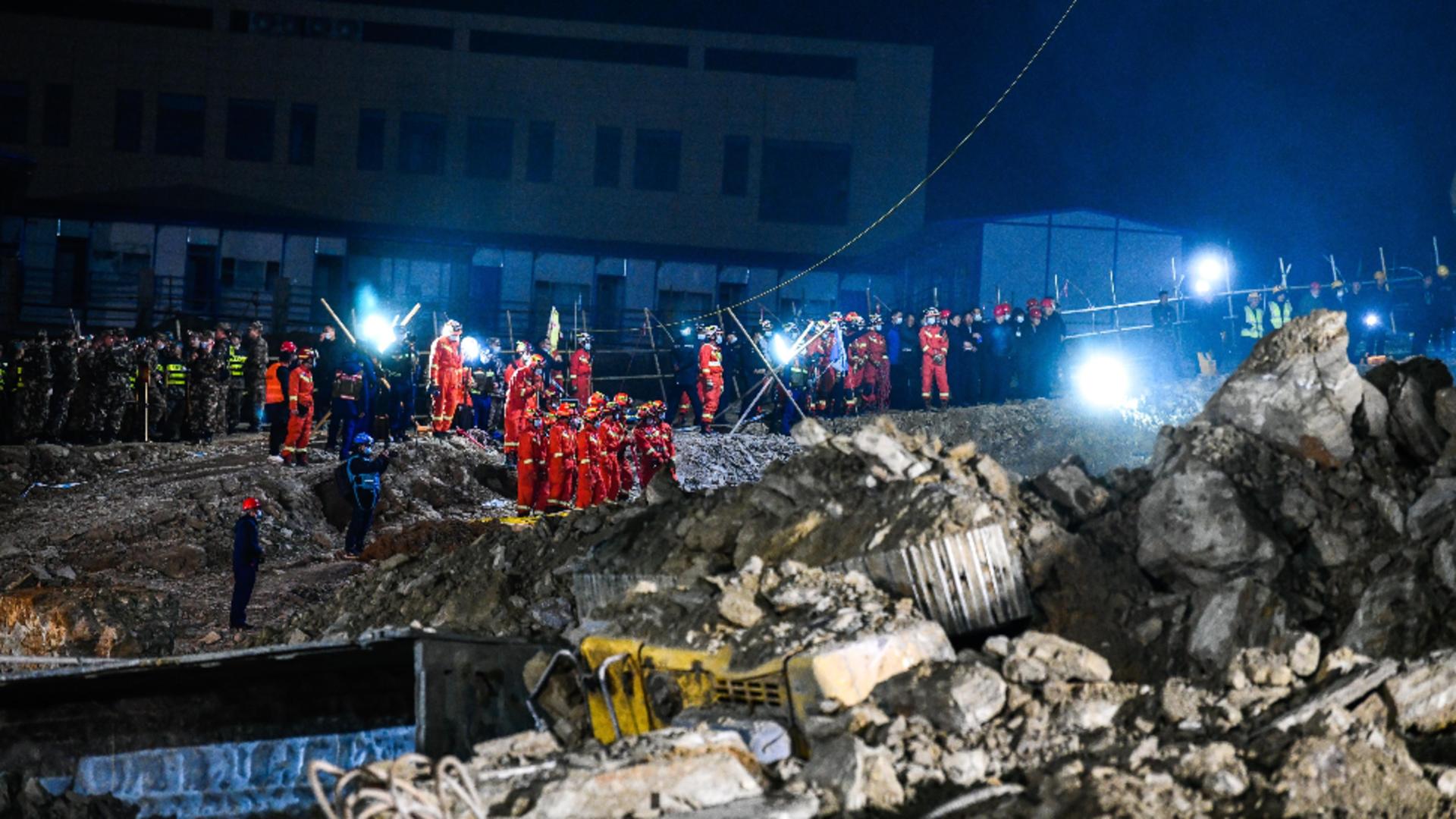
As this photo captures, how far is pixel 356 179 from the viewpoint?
3828cm

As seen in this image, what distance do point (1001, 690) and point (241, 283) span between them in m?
31.4

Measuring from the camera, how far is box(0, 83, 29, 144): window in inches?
1499

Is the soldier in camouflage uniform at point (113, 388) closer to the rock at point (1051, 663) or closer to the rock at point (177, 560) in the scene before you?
the rock at point (177, 560)

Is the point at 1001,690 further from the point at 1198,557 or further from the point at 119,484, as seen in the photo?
the point at 119,484

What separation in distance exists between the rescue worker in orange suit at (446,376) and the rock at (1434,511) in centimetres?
1440

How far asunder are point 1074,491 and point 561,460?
9482 mm

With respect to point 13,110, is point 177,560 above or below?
below

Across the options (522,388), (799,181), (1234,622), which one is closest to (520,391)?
(522,388)

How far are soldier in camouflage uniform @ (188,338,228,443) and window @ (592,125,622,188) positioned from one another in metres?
19.0

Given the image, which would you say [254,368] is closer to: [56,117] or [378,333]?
[378,333]

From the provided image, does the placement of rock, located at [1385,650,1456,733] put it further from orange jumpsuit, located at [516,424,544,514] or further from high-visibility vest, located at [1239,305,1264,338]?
high-visibility vest, located at [1239,305,1264,338]

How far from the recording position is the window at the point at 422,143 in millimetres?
38500

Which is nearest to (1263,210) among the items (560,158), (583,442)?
(560,158)

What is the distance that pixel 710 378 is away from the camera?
70.6 ft
